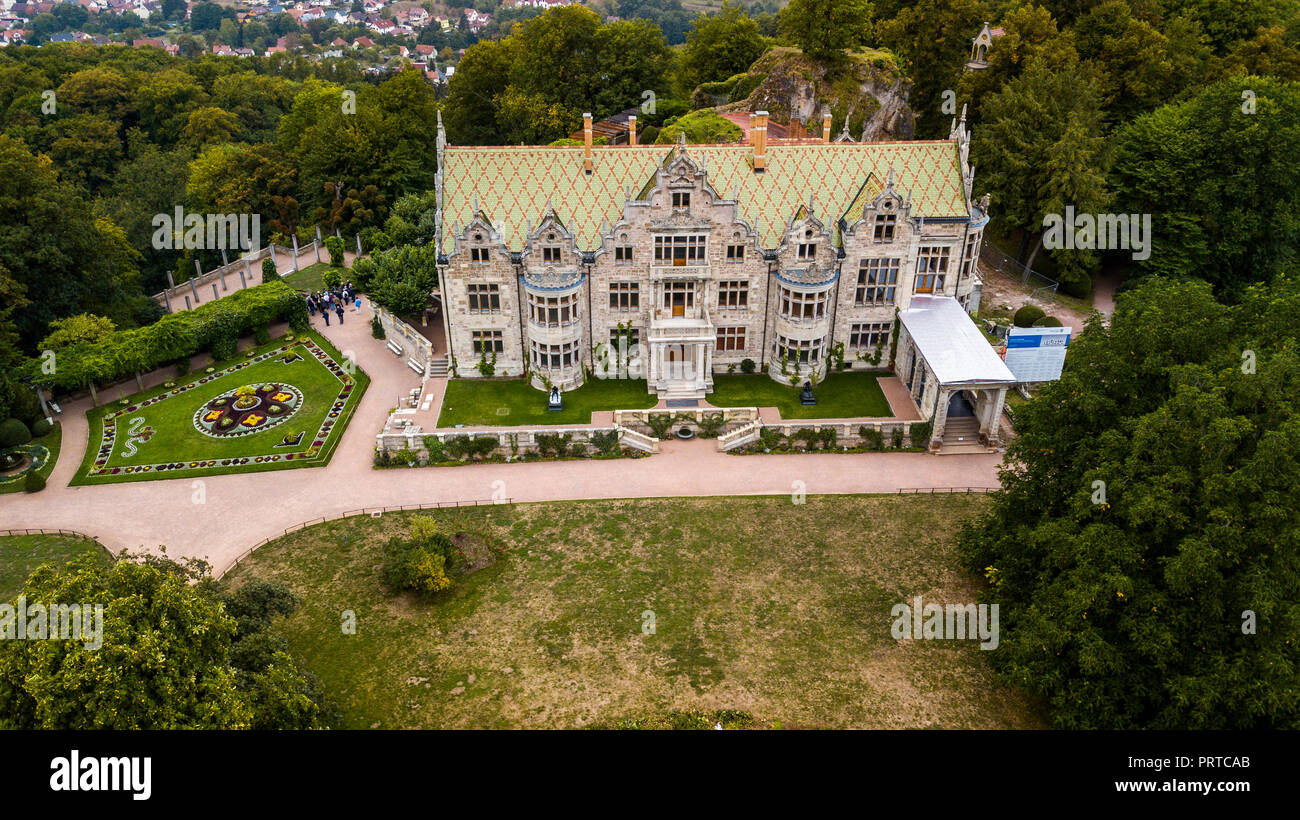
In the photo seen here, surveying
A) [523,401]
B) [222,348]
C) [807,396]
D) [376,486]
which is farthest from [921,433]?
[222,348]

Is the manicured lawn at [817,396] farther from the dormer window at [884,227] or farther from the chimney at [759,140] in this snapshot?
the chimney at [759,140]

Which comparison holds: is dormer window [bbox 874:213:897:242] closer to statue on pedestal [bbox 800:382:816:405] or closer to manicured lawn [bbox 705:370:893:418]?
manicured lawn [bbox 705:370:893:418]

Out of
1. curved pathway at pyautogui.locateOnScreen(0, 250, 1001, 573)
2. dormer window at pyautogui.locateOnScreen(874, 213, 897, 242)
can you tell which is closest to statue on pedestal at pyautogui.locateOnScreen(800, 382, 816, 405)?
curved pathway at pyautogui.locateOnScreen(0, 250, 1001, 573)

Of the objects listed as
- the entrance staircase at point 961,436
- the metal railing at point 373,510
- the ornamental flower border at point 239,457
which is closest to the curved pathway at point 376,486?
the metal railing at point 373,510

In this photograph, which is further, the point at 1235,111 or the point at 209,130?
the point at 209,130
